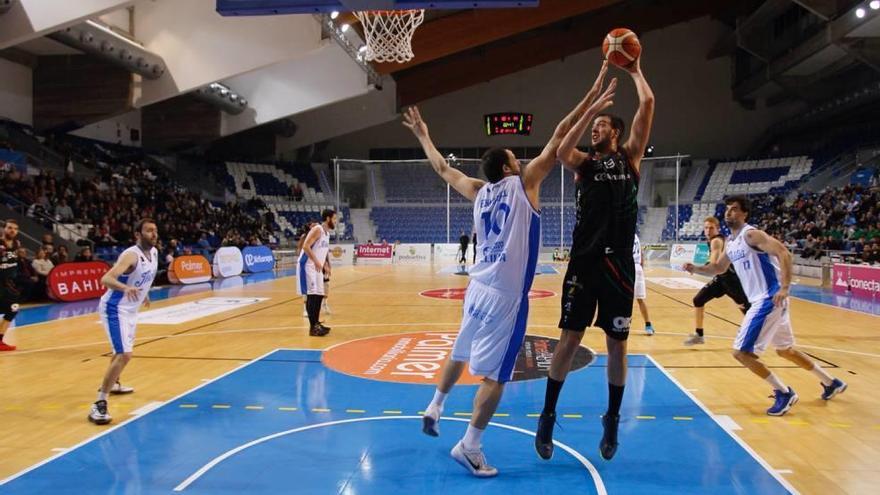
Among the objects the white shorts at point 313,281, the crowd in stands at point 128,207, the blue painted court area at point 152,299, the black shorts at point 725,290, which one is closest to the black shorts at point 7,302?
the blue painted court area at point 152,299

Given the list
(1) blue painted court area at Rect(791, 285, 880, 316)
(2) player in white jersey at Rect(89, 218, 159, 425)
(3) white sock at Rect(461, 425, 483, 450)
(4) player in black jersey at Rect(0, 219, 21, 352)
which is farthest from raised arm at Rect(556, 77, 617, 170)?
(1) blue painted court area at Rect(791, 285, 880, 316)

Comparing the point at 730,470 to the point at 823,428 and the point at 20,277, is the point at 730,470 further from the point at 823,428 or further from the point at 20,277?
the point at 20,277

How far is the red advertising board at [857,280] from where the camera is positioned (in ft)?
47.7

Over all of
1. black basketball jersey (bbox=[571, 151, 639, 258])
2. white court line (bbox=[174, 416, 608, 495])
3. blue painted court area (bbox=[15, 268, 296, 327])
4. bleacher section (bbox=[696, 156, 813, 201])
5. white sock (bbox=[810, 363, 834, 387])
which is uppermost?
bleacher section (bbox=[696, 156, 813, 201])

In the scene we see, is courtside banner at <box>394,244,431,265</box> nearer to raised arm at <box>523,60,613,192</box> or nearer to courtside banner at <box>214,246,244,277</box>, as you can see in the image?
courtside banner at <box>214,246,244,277</box>

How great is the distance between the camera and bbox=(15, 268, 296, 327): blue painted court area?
1116 cm

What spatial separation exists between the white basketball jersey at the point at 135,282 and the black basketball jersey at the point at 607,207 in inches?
156

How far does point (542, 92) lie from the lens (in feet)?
131

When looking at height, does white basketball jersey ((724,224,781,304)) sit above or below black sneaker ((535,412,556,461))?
above

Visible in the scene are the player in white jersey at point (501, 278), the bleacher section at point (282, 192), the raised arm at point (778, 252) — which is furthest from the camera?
the bleacher section at point (282, 192)

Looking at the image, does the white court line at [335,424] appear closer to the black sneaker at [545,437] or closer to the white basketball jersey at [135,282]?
the black sneaker at [545,437]

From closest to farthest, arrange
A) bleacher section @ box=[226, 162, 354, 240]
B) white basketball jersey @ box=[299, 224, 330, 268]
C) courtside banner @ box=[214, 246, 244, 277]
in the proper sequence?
1. white basketball jersey @ box=[299, 224, 330, 268]
2. courtside banner @ box=[214, 246, 244, 277]
3. bleacher section @ box=[226, 162, 354, 240]

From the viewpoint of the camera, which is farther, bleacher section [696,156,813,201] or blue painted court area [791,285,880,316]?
bleacher section [696,156,813,201]

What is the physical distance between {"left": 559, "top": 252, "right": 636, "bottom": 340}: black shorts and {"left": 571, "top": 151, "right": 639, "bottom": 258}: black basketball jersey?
7 centimetres
